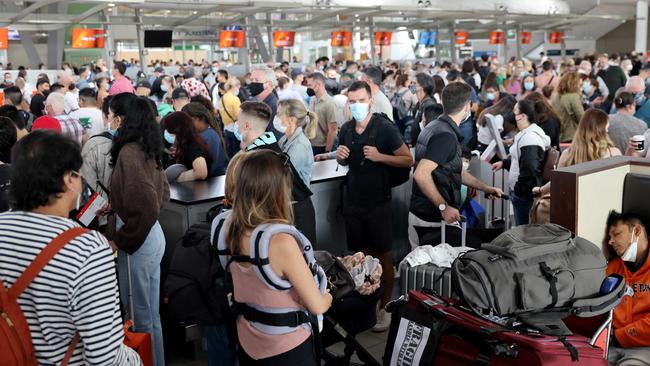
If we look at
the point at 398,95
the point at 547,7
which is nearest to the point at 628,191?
the point at 398,95

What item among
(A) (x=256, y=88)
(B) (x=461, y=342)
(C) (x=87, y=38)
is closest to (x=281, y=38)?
(C) (x=87, y=38)

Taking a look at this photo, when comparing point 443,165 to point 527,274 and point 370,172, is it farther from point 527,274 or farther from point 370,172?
point 527,274

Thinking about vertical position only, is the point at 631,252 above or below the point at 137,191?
below

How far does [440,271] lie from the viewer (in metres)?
3.61

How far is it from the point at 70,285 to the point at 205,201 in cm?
259

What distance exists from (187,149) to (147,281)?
5.14ft

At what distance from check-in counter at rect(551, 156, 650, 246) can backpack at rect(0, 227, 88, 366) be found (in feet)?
7.38

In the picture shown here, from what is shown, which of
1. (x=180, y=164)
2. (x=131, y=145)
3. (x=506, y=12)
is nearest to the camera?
(x=131, y=145)

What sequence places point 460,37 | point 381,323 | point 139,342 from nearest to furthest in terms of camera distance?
point 139,342, point 381,323, point 460,37

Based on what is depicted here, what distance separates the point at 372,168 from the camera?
15.3 feet

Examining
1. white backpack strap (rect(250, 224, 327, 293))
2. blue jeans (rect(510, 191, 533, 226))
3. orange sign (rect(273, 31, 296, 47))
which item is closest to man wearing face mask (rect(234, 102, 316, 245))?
white backpack strap (rect(250, 224, 327, 293))

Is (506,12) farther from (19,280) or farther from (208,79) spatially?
(19,280)

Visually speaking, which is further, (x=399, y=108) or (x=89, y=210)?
(x=399, y=108)

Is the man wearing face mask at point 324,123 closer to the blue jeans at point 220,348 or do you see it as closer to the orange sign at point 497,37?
the blue jeans at point 220,348
